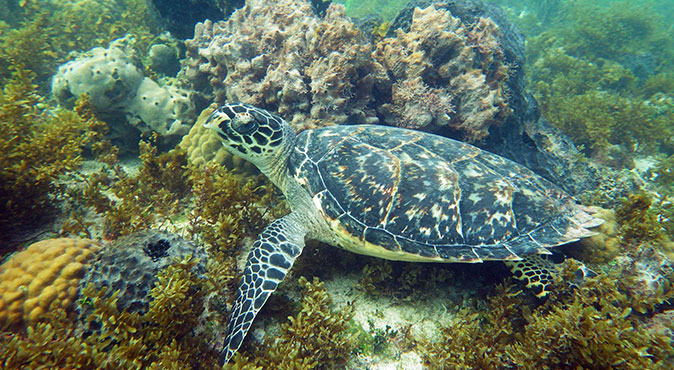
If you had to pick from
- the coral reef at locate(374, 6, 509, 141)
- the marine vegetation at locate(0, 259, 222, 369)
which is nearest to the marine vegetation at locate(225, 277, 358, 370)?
the marine vegetation at locate(0, 259, 222, 369)

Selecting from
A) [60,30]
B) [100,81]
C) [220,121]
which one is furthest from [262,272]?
[60,30]

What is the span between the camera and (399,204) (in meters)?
2.96

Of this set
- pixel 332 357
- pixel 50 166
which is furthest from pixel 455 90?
pixel 50 166

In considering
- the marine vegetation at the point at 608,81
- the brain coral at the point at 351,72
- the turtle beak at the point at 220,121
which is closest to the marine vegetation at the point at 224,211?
the turtle beak at the point at 220,121

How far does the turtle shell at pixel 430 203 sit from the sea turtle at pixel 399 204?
0.01m

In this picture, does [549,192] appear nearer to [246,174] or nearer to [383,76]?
[383,76]

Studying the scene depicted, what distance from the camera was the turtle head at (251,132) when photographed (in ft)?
11.6

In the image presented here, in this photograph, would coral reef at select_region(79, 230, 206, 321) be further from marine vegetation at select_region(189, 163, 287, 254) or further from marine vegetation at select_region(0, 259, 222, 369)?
marine vegetation at select_region(189, 163, 287, 254)

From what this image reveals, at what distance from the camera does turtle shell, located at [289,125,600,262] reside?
2850 millimetres

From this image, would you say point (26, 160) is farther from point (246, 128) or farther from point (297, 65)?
point (297, 65)

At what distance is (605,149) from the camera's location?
20.7 feet

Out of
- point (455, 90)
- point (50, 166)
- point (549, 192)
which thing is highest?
point (455, 90)

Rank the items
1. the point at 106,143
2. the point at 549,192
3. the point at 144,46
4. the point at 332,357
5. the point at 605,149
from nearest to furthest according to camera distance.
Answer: the point at 332,357
the point at 549,192
the point at 106,143
the point at 605,149
the point at 144,46

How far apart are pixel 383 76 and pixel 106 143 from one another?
483cm
